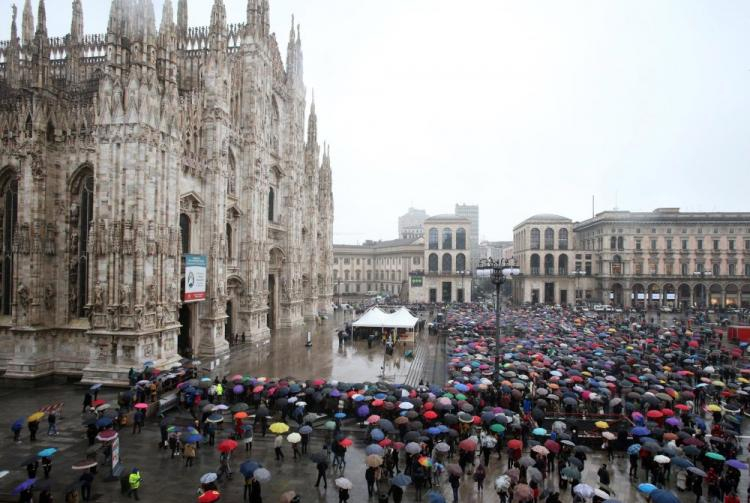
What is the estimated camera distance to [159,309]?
25859mm

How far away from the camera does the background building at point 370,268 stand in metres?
102

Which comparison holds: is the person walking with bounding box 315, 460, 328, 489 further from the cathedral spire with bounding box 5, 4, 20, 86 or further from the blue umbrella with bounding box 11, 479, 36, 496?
the cathedral spire with bounding box 5, 4, 20, 86

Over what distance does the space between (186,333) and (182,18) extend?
26.2 metres

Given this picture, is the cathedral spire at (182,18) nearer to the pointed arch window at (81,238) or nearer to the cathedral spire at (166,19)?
the cathedral spire at (166,19)

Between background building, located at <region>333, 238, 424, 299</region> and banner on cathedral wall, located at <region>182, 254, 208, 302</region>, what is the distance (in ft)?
231

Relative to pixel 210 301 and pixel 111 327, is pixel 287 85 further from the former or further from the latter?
pixel 111 327

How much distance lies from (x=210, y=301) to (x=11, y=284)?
11.9m

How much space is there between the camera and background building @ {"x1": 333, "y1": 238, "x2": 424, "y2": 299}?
101750 millimetres

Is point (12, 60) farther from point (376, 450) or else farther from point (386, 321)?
point (376, 450)

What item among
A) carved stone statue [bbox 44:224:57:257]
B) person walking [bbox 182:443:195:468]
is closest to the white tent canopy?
carved stone statue [bbox 44:224:57:257]

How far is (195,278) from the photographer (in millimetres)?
30000

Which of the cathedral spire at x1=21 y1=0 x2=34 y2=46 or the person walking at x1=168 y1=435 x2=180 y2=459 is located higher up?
the cathedral spire at x1=21 y1=0 x2=34 y2=46

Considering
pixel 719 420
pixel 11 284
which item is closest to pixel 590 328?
pixel 719 420

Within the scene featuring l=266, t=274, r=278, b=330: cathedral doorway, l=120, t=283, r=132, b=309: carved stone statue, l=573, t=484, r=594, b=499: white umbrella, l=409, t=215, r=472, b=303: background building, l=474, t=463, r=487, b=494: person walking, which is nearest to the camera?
l=573, t=484, r=594, b=499: white umbrella
